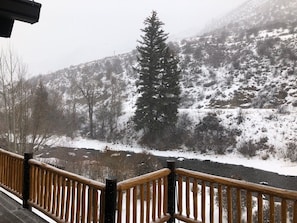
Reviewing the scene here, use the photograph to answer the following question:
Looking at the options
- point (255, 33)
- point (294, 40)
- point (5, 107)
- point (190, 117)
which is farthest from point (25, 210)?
point (255, 33)

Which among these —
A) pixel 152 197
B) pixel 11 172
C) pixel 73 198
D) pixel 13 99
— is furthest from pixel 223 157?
pixel 73 198

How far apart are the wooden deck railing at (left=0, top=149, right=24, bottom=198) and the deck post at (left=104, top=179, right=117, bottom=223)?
2595 millimetres

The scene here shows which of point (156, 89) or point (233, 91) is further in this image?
point (233, 91)

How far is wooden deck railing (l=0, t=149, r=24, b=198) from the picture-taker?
5.50 meters

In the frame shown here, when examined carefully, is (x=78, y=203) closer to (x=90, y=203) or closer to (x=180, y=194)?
(x=90, y=203)

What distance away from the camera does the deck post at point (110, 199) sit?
11.6 ft

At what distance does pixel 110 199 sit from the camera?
353cm

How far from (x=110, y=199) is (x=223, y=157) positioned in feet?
61.7

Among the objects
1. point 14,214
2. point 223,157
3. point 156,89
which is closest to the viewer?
point 14,214

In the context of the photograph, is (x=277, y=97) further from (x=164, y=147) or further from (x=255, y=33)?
(x=255, y=33)

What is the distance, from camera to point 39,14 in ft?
13.4

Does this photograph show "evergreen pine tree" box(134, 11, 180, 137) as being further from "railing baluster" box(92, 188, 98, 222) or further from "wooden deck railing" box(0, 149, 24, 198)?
"railing baluster" box(92, 188, 98, 222)

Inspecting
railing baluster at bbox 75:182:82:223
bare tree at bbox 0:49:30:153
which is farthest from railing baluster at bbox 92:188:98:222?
bare tree at bbox 0:49:30:153

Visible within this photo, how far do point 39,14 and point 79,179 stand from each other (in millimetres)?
2380
